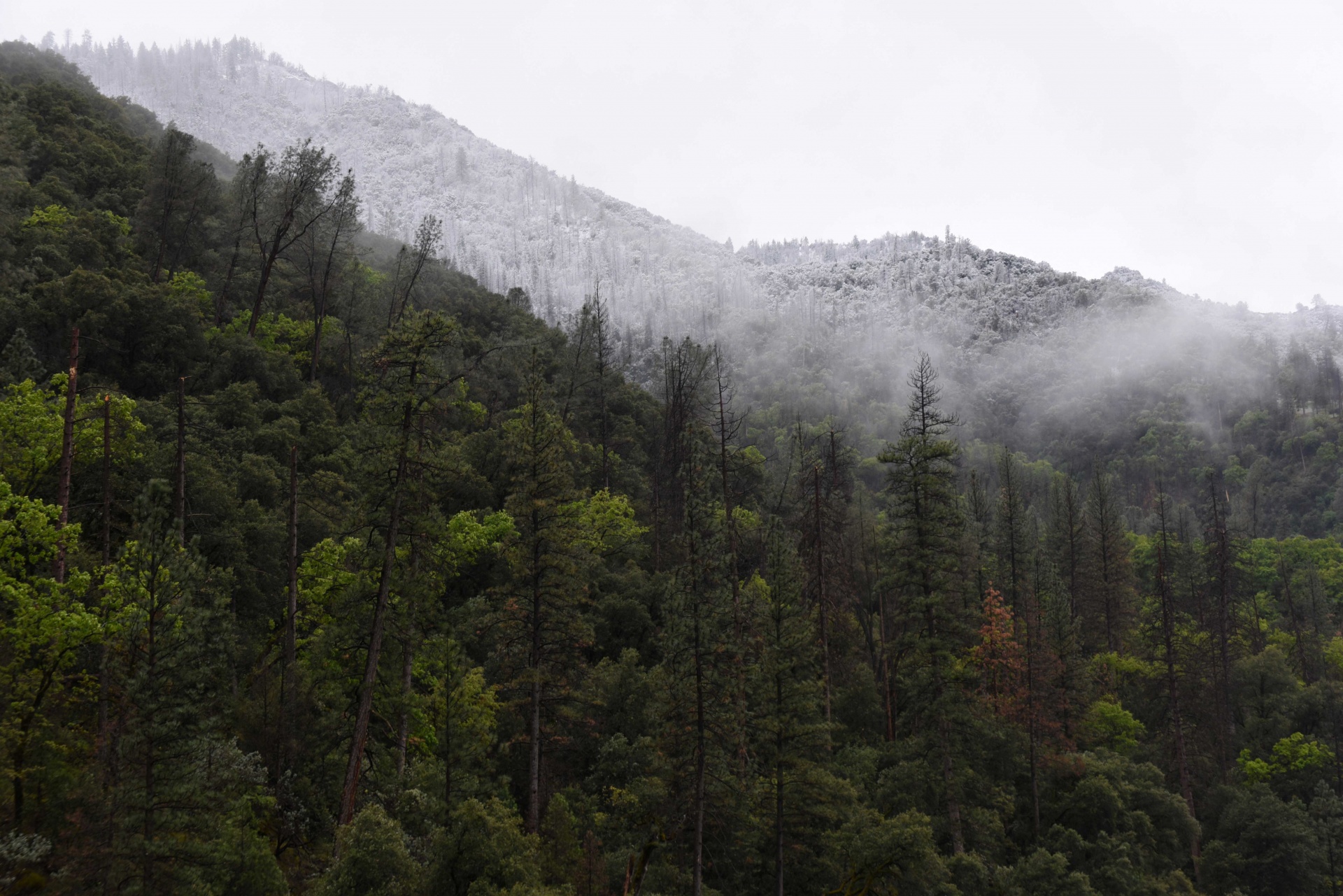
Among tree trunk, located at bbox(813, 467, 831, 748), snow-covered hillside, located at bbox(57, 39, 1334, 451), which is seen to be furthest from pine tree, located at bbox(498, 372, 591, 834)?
snow-covered hillside, located at bbox(57, 39, 1334, 451)

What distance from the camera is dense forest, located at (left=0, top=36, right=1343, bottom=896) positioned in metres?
15.0

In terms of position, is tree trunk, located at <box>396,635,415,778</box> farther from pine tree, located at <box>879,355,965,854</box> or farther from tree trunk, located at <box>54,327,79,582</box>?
pine tree, located at <box>879,355,965,854</box>

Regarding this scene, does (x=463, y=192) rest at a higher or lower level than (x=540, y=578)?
higher

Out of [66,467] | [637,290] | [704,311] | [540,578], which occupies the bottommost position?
[540,578]

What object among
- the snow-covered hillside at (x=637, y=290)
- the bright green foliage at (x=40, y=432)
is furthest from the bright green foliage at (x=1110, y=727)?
the snow-covered hillside at (x=637, y=290)

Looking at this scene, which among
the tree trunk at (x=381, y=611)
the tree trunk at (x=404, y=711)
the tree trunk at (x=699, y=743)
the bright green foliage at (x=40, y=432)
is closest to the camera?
the tree trunk at (x=381, y=611)

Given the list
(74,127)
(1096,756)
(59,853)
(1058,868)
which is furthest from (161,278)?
(1096,756)

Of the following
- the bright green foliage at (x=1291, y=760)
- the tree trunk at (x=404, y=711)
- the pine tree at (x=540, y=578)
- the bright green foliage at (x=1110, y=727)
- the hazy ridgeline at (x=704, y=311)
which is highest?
the hazy ridgeline at (x=704, y=311)

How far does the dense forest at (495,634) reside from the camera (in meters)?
15.0

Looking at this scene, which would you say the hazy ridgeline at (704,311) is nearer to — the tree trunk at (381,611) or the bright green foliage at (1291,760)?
the bright green foliage at (1291,760)

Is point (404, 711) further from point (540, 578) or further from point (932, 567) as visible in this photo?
point (932, 567)

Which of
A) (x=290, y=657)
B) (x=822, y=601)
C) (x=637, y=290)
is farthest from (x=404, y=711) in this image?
(x=637, y=290)

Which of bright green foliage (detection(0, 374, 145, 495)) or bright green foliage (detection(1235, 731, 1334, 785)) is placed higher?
bright green foliage (detection(0, 374, 145, 495))

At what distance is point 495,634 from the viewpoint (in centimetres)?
2462
